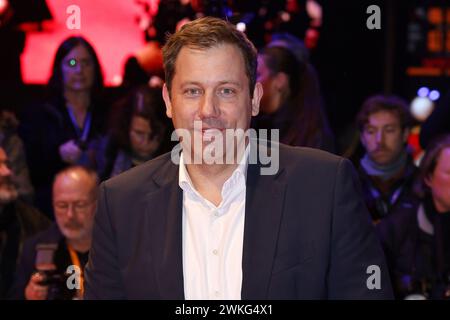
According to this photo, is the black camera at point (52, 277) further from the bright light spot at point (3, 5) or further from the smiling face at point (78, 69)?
the bright light spot at point (3, 5)

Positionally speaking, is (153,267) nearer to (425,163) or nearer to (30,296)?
(30,296)

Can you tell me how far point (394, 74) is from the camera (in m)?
7.71

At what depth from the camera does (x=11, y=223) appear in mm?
4863

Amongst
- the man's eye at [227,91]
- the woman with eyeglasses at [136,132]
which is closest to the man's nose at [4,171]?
the woman with eyeglasses at [136,132]

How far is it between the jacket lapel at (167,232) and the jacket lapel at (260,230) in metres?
0.19

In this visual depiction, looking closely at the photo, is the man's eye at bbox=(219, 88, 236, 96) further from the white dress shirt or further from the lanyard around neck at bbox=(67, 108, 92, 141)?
the lanyard around neck at bbox=(67, 108, 92, 141)

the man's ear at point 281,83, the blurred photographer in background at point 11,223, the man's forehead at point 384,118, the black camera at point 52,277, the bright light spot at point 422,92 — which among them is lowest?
the black camera at point 52,277

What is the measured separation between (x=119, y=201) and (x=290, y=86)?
8.02 feet

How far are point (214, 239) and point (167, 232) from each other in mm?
153

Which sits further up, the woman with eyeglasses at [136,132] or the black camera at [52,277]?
the woman with eyeglasses at [136,132]

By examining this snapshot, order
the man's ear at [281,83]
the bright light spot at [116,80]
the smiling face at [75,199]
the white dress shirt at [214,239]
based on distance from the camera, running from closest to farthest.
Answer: the white dress shirt at [214,239] < the smiling face at [75,199] < the man's ear at [281,83] < the bright light spot at [116,80]

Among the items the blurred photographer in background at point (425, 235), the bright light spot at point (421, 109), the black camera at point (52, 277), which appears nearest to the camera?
the black camera at point (52, 277)

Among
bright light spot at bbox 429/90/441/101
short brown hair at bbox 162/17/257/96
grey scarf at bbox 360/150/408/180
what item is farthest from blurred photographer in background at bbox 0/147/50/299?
bright light spot at bbox 429/90/441/101

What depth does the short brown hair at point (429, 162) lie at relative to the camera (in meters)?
4.63
